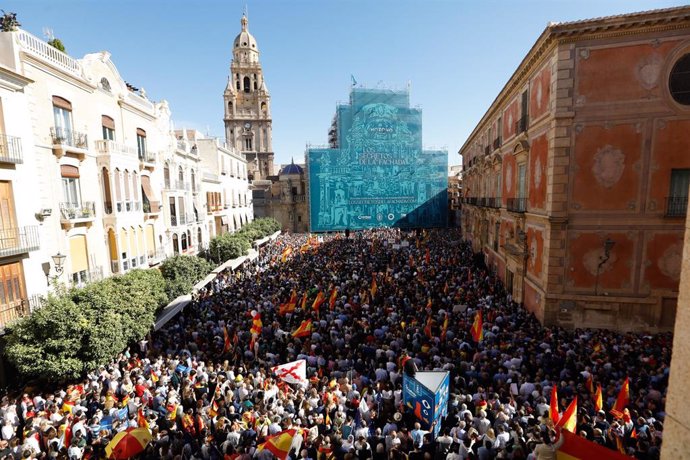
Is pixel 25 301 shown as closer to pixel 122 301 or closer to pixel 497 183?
pixel 122 301

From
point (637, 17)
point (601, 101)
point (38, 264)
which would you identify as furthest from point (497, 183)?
point (38, 264)

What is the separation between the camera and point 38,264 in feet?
46.2

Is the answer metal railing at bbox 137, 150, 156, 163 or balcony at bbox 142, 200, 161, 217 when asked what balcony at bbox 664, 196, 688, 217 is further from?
metal railing at bbox 137, 150, 156, 163

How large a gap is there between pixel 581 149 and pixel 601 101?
72.0 inches

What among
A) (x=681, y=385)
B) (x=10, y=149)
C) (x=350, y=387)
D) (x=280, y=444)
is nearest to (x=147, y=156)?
(x=10, y=149)

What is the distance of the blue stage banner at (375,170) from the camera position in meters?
51.8

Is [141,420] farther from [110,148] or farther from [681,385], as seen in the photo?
[110,148]

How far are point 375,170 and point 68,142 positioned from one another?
39.8 meters

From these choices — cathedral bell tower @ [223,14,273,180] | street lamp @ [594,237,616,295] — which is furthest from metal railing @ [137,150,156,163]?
cathedral bell tower @ [223,14,273,180]

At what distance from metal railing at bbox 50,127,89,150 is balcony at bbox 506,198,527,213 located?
20.5m

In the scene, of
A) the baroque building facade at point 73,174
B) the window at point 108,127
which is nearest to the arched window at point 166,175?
the baroque building facade at point 73,174

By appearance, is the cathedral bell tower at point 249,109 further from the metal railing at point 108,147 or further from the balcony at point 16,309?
the balcony at point 16,309

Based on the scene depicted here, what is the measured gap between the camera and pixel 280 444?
7352mm

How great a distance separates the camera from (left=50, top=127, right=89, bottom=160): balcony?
14938 mm
